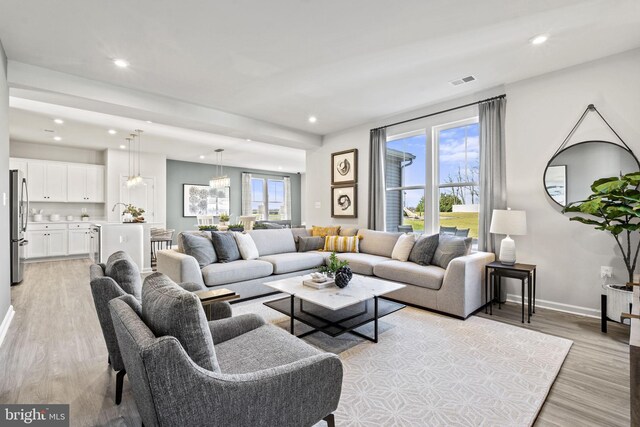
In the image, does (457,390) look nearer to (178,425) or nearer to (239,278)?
(178,425)

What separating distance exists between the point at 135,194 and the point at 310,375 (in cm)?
838

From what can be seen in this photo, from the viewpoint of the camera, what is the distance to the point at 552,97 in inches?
142

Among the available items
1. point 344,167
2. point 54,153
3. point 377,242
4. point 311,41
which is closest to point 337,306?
point 311,41

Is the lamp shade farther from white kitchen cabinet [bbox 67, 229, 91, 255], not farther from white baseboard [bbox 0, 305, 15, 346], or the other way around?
white kitchen cabinet [bbox 67, 229, 91, 255]

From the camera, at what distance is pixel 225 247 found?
4.24 metres

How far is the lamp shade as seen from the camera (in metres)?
3.43

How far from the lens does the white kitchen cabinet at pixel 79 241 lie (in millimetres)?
7434

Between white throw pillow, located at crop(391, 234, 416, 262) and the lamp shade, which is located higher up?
the lamp shade

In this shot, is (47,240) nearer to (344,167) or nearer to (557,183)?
(344,167)

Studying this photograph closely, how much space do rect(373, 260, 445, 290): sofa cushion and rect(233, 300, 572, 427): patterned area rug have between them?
0.45 metres

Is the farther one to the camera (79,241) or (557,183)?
(79,241)

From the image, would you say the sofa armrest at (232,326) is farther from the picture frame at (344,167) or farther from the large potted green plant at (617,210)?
the picture frame at (344,167)

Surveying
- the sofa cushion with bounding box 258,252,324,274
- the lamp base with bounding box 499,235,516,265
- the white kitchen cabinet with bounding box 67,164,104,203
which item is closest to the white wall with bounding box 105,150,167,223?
the white kitchen cabinet with bounding box 67,164,104,203

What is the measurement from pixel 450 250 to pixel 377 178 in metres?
2.10
